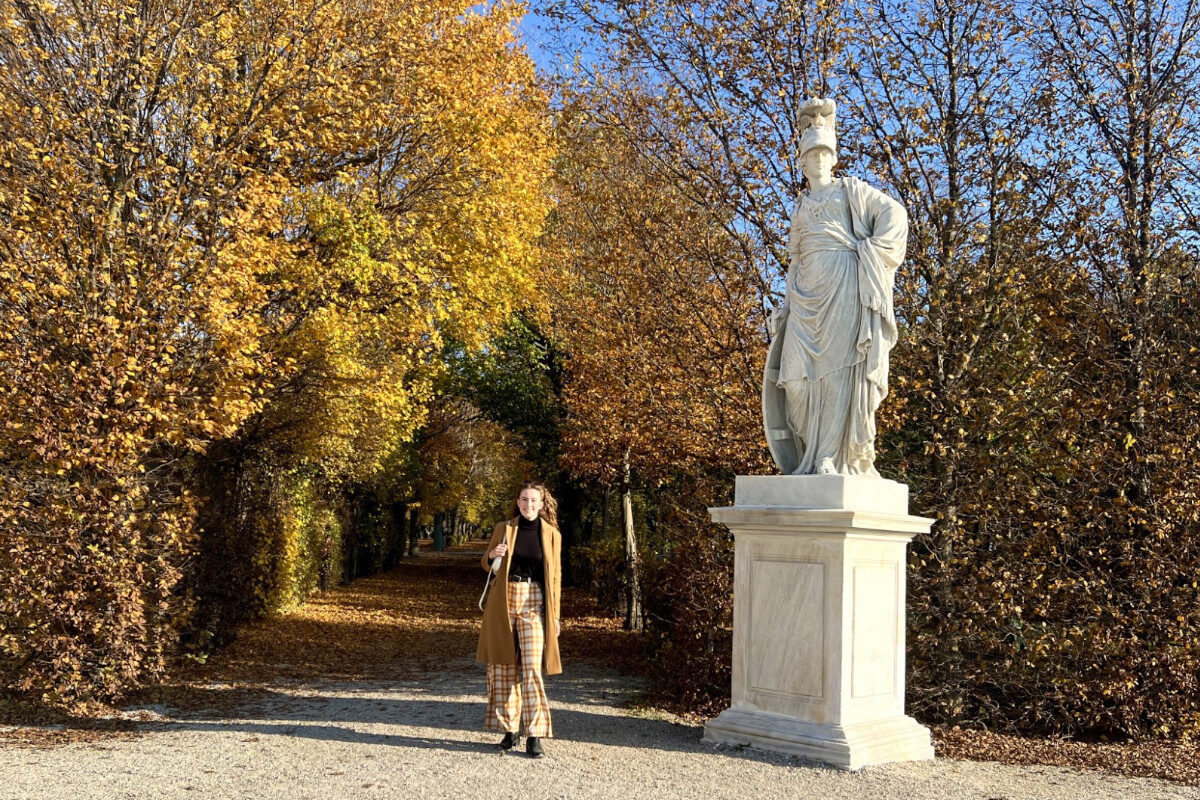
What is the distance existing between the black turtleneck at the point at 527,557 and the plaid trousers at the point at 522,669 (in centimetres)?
7

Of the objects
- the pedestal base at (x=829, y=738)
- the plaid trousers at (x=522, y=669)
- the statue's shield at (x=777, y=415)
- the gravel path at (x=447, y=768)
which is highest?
the statue's shield at (x=777, y=415)

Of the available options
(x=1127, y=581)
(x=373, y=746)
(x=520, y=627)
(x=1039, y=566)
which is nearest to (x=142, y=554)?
(x=373, y=746)

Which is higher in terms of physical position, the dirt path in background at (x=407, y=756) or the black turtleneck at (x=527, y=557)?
the black turtleneck at (x=527, y=557)

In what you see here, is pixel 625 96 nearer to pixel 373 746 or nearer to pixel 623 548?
pixel 373 746

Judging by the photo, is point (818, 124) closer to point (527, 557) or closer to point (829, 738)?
point (527, 557)

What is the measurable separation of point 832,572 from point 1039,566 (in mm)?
2950

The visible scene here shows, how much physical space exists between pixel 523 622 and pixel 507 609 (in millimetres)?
139

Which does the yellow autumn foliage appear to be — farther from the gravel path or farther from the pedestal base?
the pedestal base

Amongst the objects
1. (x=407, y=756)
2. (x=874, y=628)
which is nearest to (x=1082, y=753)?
(x=874, y=628)

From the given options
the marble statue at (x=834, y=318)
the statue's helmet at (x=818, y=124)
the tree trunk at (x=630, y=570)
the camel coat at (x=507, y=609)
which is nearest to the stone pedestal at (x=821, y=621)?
the marble statue at (x=834, y=318)

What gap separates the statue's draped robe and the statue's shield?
0.36 feet

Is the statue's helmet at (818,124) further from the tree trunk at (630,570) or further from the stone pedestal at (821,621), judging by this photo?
the tree trunk at (630,570)

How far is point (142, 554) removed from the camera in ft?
27.3

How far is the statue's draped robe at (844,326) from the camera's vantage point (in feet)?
21.1
